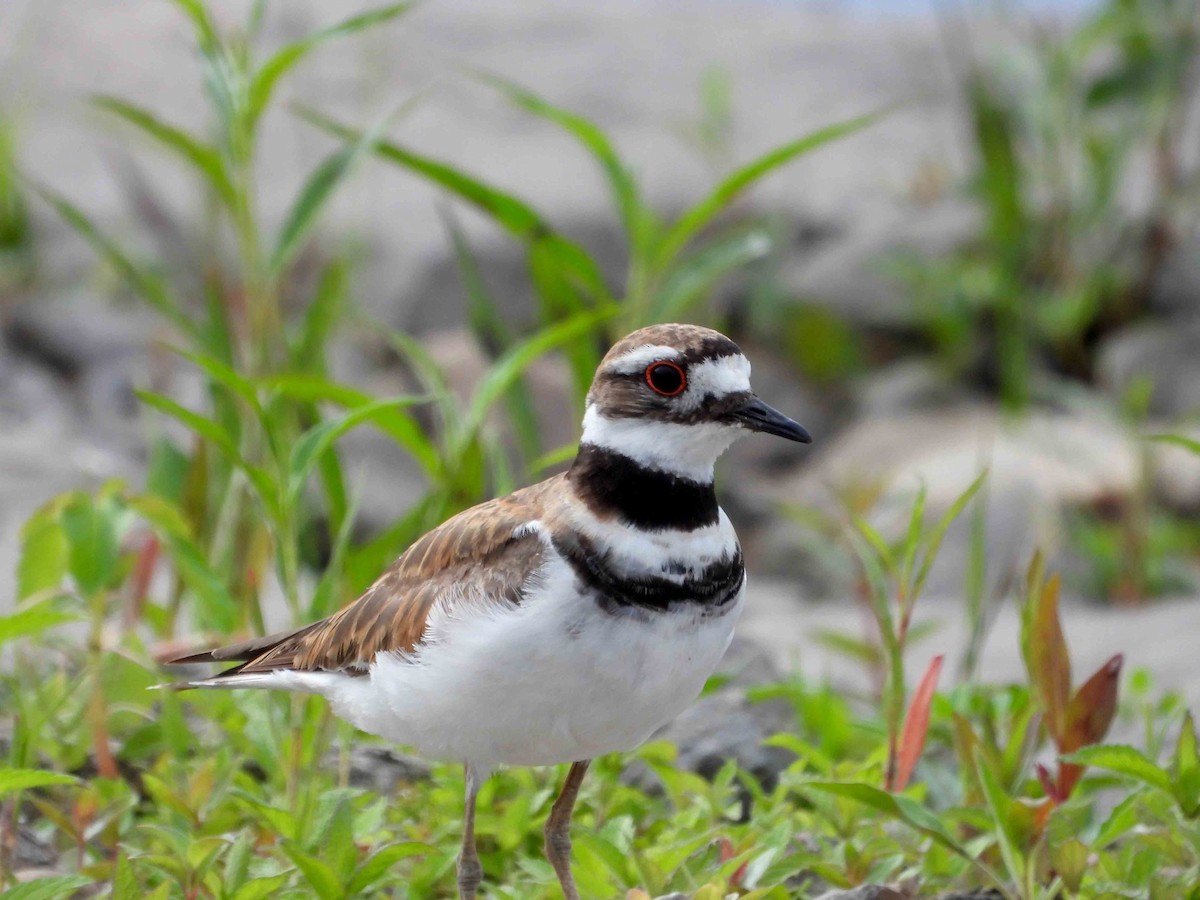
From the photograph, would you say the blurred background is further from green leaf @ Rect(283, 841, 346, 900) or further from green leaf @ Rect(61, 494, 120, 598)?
green leaf @ Rect(283, 841, 346, 900)

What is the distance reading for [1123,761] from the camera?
2885 millimetres

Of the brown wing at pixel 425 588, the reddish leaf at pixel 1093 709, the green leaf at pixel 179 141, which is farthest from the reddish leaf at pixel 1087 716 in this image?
the green leaf at pixel 179 141

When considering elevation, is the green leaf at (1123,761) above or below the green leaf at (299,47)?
below

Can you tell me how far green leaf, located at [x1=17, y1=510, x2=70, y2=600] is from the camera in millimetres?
3770

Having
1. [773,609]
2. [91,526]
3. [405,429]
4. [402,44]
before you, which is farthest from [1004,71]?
[91,526]

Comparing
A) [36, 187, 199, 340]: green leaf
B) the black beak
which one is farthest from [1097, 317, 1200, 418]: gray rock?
the black beak

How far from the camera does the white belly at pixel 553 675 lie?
2.62 meters

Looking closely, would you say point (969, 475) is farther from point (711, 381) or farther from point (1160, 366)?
point (711, 381)

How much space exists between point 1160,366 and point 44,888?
6508 mm

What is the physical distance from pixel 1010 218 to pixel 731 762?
5.12 metres

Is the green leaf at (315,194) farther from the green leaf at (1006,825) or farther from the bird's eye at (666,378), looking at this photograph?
the green leaf at (1006,825)

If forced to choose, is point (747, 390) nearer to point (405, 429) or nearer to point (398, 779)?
point (405, 429)

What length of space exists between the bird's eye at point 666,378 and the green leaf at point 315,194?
163cm

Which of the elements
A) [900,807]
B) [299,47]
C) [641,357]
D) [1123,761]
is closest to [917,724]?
[900,807]
